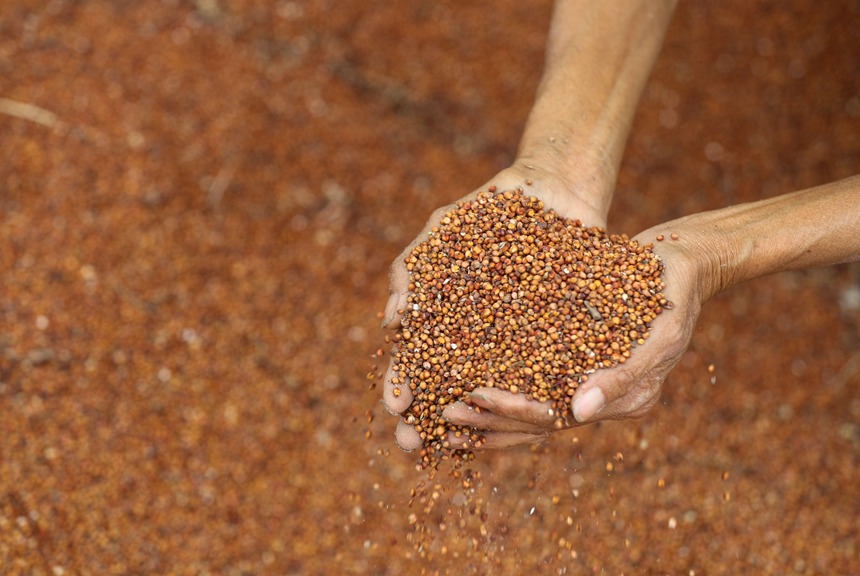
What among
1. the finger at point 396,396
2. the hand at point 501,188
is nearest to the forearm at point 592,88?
the hand at point 501,188

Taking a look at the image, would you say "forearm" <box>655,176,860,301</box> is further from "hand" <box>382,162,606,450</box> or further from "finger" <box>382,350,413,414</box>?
"finger" <box>382,350,413,414</box>

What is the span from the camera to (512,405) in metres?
1.79

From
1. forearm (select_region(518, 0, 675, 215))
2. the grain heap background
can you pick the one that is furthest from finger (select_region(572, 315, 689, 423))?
forearm (select_region(518, 0, 675, 215))

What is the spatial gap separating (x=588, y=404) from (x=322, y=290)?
1.46m

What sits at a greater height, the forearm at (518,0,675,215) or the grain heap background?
the forearm at (518,0,675,215)

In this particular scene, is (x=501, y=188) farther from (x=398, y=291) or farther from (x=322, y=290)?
(x=322, y=290)

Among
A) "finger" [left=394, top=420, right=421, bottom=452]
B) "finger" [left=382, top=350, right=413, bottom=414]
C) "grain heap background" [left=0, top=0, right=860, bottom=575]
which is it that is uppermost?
"finger" [left=382, top=350, right=413, bottom=414]

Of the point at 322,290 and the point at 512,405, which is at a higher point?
the point at 512,405

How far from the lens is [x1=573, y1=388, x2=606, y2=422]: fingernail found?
1.74 meters

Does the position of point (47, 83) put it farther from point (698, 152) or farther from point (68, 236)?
point (698, 152)

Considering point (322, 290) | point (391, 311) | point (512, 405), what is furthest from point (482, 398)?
point (322, 290)

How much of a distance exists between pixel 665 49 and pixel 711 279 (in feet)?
6.12

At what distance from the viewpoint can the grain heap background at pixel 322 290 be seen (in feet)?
8.45

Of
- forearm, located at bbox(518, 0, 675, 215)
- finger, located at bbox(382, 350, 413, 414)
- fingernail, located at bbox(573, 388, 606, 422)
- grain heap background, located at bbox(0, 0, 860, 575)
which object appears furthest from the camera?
grain heap background, located at bbox(0, 0, 860, 575)
